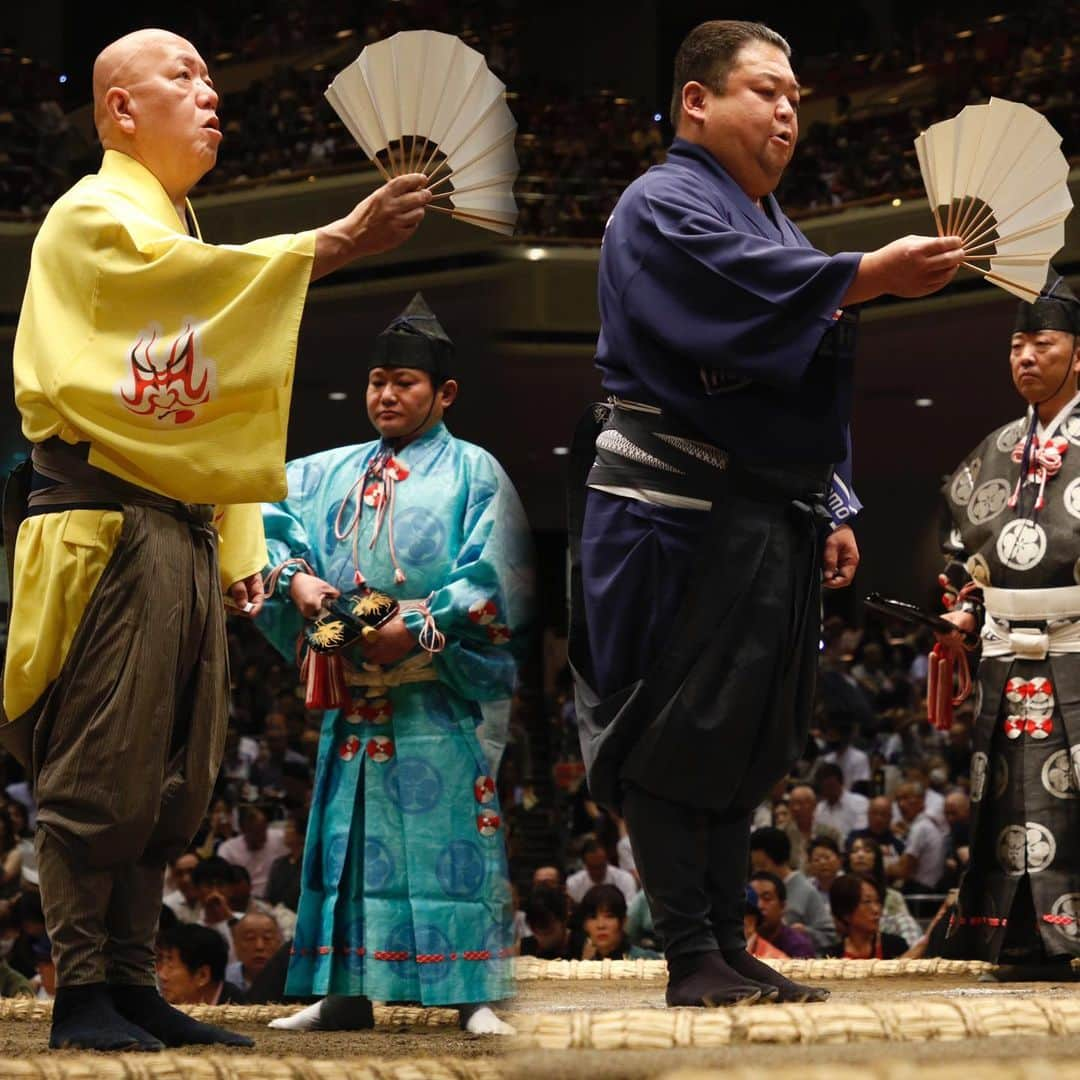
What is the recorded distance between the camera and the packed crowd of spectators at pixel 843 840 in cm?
465

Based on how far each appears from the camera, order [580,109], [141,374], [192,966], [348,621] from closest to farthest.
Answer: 1. [141,374]
2. [348,621]
3. [192,966]
4. [580,109]

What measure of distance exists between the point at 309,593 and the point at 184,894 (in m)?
3.18

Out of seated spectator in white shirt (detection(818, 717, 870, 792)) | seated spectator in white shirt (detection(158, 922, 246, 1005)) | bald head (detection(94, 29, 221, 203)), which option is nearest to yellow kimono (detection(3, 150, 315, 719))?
bald head (detection(94, 29, 221, 203))

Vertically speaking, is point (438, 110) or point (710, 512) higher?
point (438, 110)

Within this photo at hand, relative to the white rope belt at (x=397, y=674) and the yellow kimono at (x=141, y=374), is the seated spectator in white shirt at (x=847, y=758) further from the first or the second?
the yellow kimono at (x=141, y=374)

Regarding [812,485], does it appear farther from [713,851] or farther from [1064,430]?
[1064,430]

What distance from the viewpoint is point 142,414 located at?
6.54 ft

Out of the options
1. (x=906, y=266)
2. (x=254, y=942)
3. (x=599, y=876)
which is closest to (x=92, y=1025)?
(x=906, y=266)

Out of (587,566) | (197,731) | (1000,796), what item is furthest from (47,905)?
(1000,796)

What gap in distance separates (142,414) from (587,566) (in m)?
0.54

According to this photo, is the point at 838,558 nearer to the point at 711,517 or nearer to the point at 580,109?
the point at 711,517

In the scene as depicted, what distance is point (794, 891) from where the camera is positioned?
512 centimetres

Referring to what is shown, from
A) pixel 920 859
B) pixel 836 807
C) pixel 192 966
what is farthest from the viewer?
pixel 836 807

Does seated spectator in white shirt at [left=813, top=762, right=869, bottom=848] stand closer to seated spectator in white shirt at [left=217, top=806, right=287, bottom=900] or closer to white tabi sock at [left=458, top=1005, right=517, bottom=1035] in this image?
seated spectator in white shirt at [left=217, top=806, right=287, bottom=900]
